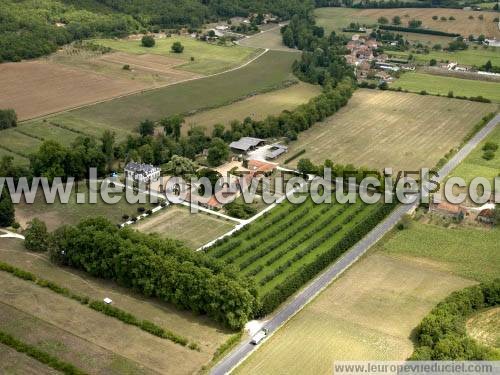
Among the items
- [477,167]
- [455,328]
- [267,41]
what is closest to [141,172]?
[477,167]

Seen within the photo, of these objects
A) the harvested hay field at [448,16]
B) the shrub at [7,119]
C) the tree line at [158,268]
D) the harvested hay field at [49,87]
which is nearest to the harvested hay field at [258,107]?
the harvested hay field at [49,87]

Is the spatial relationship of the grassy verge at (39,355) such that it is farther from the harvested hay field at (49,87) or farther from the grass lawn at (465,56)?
the grass lawn at (465,56)

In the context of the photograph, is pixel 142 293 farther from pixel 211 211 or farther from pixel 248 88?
pixel 248 88

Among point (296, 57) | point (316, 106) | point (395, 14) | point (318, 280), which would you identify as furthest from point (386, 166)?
point (395, 14)

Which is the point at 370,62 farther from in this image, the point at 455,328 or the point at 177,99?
the point at 455,328

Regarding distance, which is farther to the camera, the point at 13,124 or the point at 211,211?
the point at 13,124

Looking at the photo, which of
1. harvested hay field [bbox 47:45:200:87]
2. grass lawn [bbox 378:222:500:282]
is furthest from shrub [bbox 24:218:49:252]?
harvested hay field [bbox 47:45:200:87]
